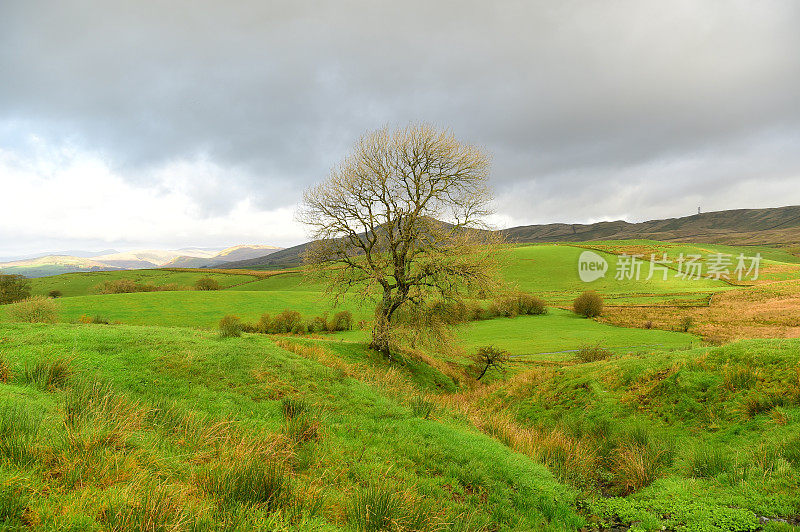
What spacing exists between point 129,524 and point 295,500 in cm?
217

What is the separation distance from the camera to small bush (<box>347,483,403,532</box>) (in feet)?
15.9

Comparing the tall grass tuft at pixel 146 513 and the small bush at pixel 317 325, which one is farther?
the small bush at pixel 317 325

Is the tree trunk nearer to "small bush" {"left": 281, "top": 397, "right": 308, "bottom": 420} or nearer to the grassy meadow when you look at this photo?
the grassy meadow

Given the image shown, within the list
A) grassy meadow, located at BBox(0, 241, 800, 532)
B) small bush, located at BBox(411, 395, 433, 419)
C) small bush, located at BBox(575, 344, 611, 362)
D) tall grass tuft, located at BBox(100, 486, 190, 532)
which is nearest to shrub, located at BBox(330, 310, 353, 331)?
small bush, located at BBox(575, 344, 611, 362)

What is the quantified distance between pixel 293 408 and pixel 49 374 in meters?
5.90

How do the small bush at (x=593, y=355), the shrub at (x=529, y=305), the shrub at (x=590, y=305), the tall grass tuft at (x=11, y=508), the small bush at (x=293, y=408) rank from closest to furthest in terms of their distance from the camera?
the tall grass tuft at (x=11, y=508) → the small bush at (x=293, y=408) → the small bush at (x=593, y=355) → the shrub at (x=590, y=305) → the shrub at (x=529, y=305)

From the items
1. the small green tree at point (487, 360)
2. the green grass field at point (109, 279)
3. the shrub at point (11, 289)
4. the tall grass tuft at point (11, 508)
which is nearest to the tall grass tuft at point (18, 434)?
the tall grass tuft at point (11, 508)

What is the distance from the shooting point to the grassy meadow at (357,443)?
172 inches

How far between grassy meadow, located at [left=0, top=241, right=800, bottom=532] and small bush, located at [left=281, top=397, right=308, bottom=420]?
0.15ft

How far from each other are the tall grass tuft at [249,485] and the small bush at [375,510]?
1.08m

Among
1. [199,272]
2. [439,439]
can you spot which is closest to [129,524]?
[439,439]

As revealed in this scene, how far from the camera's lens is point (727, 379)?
1136 centimetres

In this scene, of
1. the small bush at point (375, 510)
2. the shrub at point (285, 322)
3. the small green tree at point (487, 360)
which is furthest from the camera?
the shrub at point (285, 322)

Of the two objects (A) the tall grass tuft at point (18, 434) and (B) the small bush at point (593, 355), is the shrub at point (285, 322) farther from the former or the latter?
(A) the tall grass tuft at point (18, 434)
